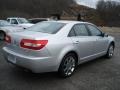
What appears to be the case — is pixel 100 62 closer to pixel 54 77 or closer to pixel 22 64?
pixel 54 77

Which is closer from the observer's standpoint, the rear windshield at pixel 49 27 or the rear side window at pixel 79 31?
the rear windshield at pixel 49 27

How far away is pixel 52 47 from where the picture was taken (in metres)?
4.51

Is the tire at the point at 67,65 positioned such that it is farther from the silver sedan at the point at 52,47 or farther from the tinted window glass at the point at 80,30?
the tinted window glass at the point at 80,30

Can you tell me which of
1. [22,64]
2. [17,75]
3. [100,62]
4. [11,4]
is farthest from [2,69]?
[11,4]

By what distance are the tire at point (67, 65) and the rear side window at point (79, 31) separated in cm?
60

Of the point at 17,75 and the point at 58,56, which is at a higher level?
the point at 58,56

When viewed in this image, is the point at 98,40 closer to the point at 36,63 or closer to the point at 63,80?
the point at 63,80

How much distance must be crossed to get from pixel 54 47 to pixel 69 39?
65cm

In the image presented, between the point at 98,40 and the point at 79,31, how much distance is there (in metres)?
1.06

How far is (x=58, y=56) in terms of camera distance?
4.65 m

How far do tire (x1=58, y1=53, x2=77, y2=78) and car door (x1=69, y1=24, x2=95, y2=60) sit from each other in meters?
0.29

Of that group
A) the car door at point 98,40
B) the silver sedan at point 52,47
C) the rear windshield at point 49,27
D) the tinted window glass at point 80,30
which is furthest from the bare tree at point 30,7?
the silver sedan at point 52,47

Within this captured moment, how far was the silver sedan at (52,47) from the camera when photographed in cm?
439

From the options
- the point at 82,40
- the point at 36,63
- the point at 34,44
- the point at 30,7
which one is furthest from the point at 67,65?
the point at 30,7
